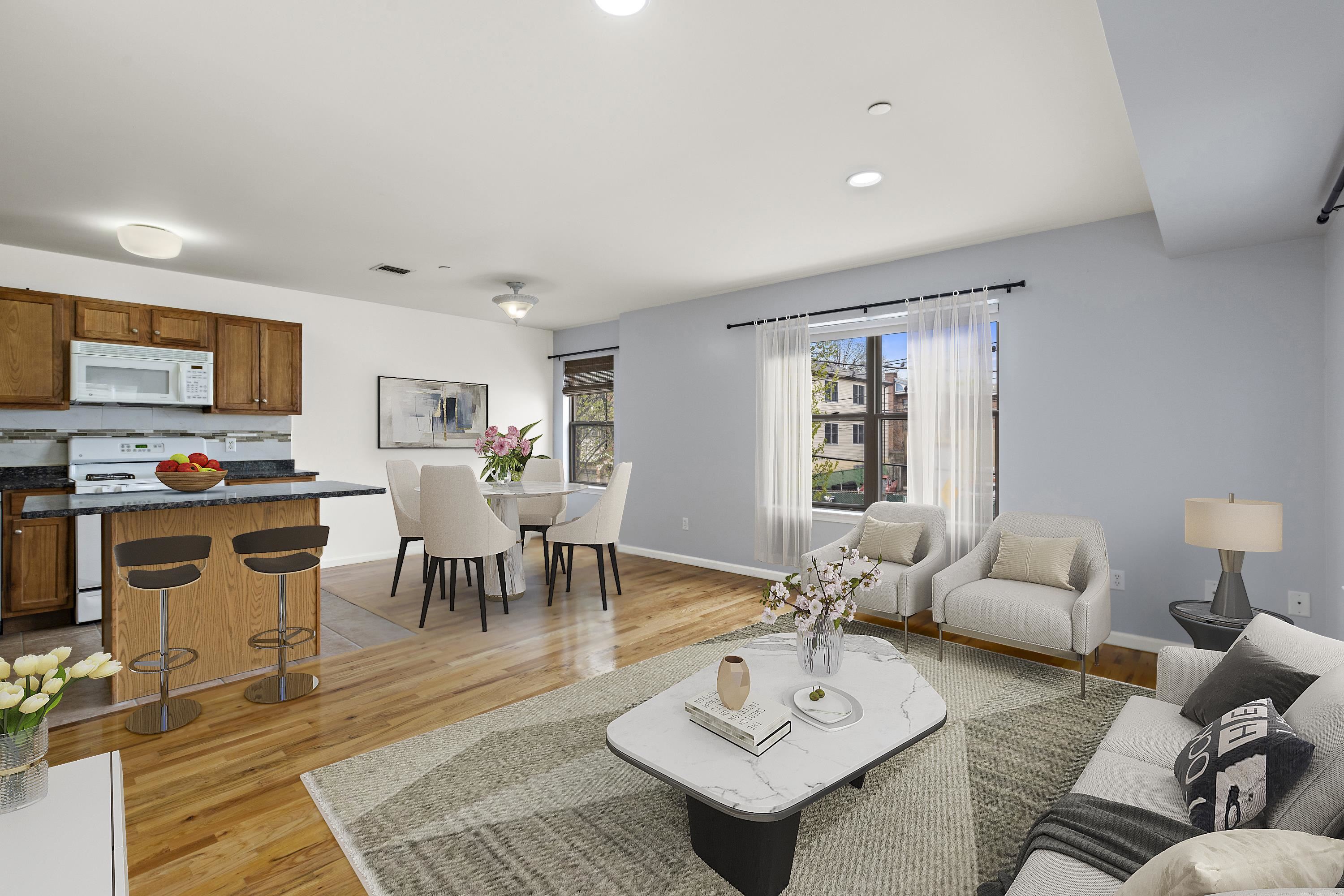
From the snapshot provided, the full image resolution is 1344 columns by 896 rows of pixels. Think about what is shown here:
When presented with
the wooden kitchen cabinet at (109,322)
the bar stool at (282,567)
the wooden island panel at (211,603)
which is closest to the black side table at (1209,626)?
the bar stool at (282,567)

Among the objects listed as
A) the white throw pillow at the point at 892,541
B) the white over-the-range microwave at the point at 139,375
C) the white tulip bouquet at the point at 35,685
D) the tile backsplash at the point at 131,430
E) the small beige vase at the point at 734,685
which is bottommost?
the small beige vase at the point at 734,685

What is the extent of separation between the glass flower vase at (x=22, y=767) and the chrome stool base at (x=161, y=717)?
1.64 m

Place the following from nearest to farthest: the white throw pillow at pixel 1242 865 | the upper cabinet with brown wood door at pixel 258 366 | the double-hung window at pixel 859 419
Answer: the white throw pillow at pixel 1242 865, the double-hung window at pixel 859 419, the upper cabinet with brown wood door at pixel 258 366

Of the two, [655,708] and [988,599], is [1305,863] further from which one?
[988,599]

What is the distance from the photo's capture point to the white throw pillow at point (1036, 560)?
11.2 feet

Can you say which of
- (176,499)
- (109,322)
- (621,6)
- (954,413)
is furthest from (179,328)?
(954,413)

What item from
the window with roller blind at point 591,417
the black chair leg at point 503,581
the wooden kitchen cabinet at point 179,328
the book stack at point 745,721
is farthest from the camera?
the window with roller blind at point 591,417

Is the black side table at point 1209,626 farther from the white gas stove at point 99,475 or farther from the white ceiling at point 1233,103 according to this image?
the white gas stove at point 99,475

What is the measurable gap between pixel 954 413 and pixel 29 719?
14.3 feet

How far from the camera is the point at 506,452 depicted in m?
4.73

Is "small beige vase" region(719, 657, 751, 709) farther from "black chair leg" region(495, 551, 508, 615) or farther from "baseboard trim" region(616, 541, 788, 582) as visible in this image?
"baseboard trim" region(616, 541, 788, 582)

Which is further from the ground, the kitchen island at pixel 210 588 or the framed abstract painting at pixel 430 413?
the framed abstract painting at pixel 430 413

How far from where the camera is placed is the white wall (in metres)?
4.69

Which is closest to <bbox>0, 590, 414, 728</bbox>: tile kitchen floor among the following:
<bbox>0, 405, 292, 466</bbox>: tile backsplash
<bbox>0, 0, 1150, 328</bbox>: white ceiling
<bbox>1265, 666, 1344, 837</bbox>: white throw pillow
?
<bbox>0, 405, 292, 466</bbox>: tile backsplash
